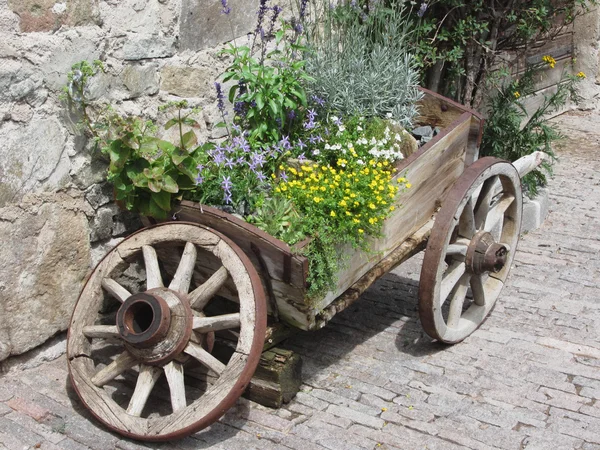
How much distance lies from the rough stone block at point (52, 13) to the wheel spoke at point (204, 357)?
1.37 m

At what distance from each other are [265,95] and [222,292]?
944 mm

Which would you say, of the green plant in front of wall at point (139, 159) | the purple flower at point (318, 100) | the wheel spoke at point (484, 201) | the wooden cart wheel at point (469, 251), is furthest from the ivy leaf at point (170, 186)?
the wheel spoke at point (484, 201)

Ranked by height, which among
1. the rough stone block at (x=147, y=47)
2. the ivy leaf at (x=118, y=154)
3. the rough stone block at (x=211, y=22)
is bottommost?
the ivy leaf at (x=118, y=154)

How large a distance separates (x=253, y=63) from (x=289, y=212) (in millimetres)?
884

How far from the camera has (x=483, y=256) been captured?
352 cm

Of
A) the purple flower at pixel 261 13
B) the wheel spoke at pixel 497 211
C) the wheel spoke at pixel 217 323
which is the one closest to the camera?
the wheel spoke at pixel 217 323

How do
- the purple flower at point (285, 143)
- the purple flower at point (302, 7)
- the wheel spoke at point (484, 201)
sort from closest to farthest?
the purple flower at point (285, 143) → the wheel spoke at point (484, 201) → the purple flower at point (302, 7)

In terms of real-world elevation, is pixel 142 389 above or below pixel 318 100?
below

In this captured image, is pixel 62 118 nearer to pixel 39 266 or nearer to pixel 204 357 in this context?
pixel 39 266

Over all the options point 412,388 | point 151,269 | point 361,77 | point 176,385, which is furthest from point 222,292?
point 361,77

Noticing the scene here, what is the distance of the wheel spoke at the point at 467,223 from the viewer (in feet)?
11.5

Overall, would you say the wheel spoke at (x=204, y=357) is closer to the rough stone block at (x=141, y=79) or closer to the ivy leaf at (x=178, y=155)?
the ivy leaf at (x=178, y=155)

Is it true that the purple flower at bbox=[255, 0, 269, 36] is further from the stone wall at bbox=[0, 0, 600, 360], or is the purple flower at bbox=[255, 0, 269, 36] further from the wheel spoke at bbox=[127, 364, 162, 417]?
the wheel spoke at bbox=[127, 364, 162, 417]

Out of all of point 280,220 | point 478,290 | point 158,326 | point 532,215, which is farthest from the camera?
point 532,215
